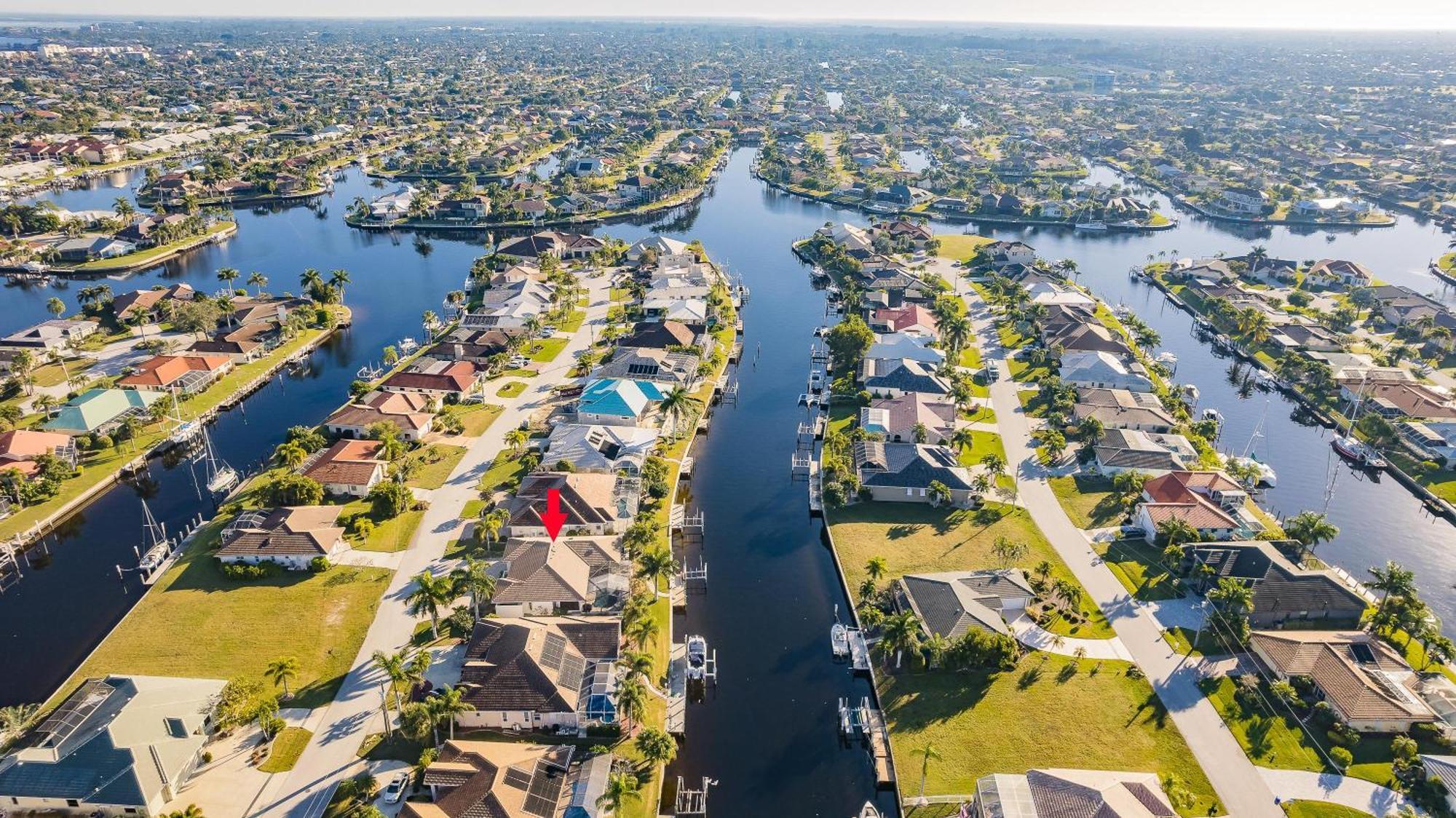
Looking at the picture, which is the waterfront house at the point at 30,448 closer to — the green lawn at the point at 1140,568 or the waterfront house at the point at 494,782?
the waterfront house at the point at 494,782

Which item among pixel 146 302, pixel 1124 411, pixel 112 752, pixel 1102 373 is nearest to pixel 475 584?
pixel 112 752

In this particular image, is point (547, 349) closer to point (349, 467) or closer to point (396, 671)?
point (349, 467)

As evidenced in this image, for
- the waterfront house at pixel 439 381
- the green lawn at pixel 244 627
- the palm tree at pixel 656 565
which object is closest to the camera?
the green lawn at pixel 244 627

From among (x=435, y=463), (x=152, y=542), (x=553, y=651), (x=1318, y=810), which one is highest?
(x=553, y=651)

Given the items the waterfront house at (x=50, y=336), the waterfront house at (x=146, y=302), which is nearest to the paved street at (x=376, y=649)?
the waterfront house at (x=146, y=302)

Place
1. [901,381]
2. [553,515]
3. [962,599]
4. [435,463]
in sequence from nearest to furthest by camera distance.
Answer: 1. [962,599]
2. [553,515]
3. [435,463]
4. [901,381]

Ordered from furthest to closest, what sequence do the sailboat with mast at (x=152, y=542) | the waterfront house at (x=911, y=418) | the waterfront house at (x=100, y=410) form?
the waterfront house at (x=911, y=418) → the waterfront house at (x=100, y=410) → the sailboat with mast at (x=152, y=542)

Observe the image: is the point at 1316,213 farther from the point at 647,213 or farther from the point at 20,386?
the point at 20,386
